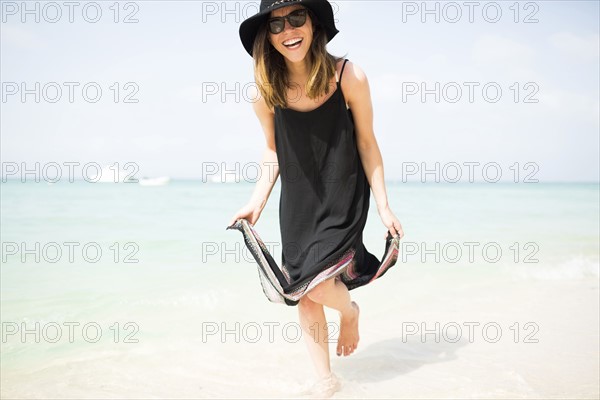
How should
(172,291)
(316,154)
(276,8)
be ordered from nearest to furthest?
1. (276,8)
2. (316,154)
3. (172,291)

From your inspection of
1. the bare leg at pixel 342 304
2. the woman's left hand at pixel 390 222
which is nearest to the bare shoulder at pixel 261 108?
the woman's left hand at pixel 390 222

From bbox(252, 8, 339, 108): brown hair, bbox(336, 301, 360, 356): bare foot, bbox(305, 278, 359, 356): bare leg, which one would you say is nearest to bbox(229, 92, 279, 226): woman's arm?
bbox(252, 8, 339, 108): brown hair

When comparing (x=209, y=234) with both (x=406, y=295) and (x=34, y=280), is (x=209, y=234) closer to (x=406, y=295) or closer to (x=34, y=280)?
(x=34, y=280)

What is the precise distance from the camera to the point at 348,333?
3121 millimetres

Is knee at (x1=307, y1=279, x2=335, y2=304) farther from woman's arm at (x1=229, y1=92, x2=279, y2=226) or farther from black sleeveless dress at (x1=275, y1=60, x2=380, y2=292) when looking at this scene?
woman's arm at (x1=229, y1=92, x2=279, y2=226)

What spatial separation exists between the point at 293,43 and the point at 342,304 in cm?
156

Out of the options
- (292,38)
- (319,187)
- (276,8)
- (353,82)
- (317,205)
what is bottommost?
(317,205)

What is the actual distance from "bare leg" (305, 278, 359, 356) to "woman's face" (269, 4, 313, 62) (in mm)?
1297

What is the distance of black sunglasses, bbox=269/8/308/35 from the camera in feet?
8.39

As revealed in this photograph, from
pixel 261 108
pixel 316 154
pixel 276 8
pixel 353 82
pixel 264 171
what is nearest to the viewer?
pixel 276 8

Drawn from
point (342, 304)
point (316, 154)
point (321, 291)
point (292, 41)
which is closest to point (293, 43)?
point (292, 41)

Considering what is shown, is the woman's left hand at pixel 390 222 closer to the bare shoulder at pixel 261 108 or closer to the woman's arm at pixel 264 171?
the woman's arm at pixel 264 171

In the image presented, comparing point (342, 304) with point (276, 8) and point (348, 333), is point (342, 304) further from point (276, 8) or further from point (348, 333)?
point (276, 8)

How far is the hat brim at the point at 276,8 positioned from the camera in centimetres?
253
